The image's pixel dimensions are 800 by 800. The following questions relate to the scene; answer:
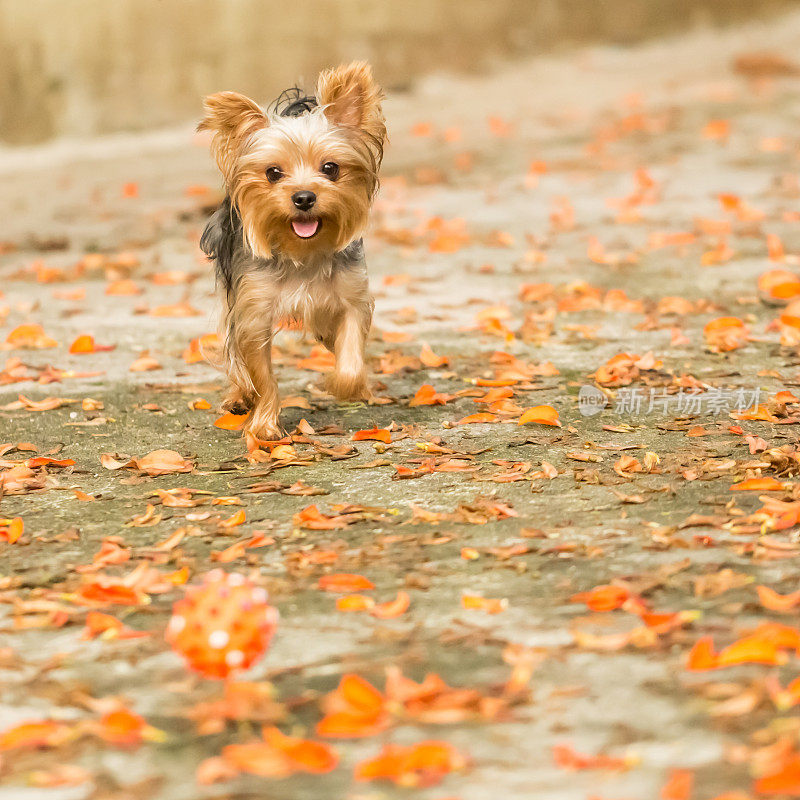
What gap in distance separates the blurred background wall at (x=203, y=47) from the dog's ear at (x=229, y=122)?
29.6 feet

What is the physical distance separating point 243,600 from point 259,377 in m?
2.39

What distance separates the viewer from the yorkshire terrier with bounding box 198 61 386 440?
508 cm

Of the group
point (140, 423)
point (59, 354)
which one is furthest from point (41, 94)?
point (140, 423)

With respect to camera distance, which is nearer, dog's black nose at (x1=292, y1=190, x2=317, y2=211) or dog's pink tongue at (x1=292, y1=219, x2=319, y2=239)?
dog's black nose at (x1=292, y1=190, x2=317, y2=211)

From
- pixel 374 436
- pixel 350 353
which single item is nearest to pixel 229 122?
pixel 350 353

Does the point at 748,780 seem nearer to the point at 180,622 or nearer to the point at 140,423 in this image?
the point at 180,622

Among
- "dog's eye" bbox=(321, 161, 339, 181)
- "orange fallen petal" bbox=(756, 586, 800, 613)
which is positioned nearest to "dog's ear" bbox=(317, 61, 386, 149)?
"dog's eye" bbox=(321, 161, 339, 181)

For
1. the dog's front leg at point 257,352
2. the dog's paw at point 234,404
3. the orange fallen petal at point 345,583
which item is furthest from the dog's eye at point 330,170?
the orange fallen petal at point 345,583

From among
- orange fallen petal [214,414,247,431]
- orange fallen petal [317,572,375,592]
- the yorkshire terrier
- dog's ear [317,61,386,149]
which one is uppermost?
dog's ear [317,61,386,149]

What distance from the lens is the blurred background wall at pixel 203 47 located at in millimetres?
13430

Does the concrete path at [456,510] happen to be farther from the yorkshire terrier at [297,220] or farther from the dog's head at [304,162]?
the dog's head at [304,162]

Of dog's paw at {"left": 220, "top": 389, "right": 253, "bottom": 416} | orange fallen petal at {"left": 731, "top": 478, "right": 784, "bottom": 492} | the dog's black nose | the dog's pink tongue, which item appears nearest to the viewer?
orange fallen petal at {"left": 731, "top": 478, "right": 784, "bottom": 492}

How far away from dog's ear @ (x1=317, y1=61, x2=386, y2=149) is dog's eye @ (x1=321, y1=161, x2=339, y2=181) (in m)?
0.22

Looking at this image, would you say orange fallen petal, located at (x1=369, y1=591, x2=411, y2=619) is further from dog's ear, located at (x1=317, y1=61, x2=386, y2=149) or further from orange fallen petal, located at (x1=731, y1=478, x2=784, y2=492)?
dog's ear, located at (x1=317, y1=61, x2=386, y2=149)
